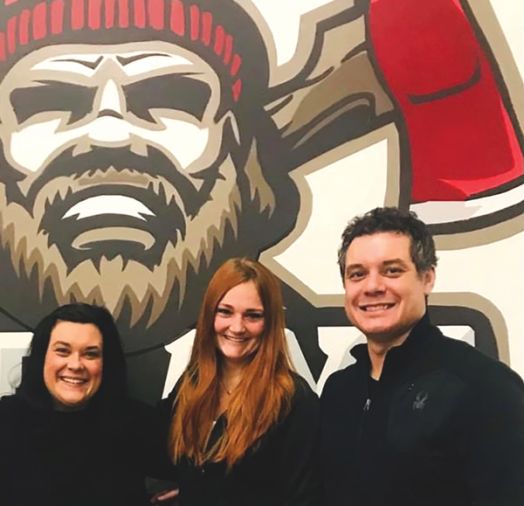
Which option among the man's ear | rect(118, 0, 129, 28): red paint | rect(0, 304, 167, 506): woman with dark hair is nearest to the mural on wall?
rect(118, 0, 129, 28): red paint

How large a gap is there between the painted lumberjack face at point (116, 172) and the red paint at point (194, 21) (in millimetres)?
47

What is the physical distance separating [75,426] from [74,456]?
0.20ft

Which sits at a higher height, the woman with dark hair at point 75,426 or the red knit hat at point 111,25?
the red knit hat at point 111,25

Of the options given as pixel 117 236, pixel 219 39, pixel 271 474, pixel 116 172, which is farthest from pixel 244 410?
pixel 219 39

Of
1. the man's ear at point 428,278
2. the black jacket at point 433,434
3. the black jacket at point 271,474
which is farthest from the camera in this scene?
the black jacket at point 271,474

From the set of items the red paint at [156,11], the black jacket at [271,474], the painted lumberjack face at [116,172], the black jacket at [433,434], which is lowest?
the black jacket at [271,474]

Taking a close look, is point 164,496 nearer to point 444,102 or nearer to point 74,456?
point 74,456

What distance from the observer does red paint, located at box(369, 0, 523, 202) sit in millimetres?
1588

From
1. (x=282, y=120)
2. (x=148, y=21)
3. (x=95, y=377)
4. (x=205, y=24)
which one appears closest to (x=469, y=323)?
Result: (x=282, y=120)

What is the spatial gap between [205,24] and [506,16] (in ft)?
2.44

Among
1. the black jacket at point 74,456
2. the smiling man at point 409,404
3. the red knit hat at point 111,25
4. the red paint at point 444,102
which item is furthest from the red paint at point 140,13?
the black jacket at point 74,456

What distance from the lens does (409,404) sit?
1.11 m

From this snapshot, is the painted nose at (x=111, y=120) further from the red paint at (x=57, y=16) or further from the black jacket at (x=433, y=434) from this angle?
the black jacket at (x=433, y=434)

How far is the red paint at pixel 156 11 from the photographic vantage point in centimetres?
167
